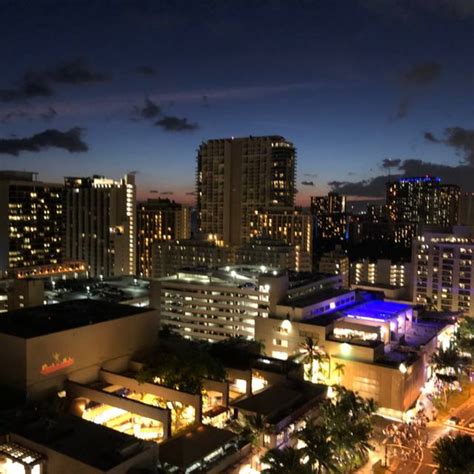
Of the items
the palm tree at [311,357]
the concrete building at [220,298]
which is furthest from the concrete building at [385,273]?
the palm tree at [311,357]

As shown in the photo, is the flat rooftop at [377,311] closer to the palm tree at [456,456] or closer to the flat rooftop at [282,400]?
the flat rooftop at [282,400]

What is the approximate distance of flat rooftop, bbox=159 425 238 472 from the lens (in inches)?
950

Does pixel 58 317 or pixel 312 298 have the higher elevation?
pixel 58 317

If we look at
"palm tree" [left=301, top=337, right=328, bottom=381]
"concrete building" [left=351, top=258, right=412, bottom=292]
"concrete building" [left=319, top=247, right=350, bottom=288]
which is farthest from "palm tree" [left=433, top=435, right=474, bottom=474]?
"concrete building" [left=319, top=247, right=350, bottom=288]

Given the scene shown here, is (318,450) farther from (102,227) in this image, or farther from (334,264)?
(102,227)

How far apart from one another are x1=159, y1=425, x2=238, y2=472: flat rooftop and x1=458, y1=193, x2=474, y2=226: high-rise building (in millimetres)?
82782

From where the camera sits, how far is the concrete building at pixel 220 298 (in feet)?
184

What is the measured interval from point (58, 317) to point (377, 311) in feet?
97.9

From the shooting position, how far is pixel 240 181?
114250mm

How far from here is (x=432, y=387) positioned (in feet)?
143

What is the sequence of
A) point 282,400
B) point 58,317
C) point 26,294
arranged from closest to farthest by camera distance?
1. point 282,400
2. point 58,317
3. point 26,294

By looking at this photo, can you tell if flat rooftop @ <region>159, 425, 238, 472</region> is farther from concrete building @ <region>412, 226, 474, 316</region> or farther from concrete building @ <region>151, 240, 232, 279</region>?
concrete building @ <region>151, 240, 232, 279</region>

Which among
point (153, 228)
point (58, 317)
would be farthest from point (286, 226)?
point (58, 317)

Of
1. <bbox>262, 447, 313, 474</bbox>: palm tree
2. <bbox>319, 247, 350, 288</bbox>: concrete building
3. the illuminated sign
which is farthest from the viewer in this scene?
<bbox>319, 247, 350, 288</bbox>: concrete building
